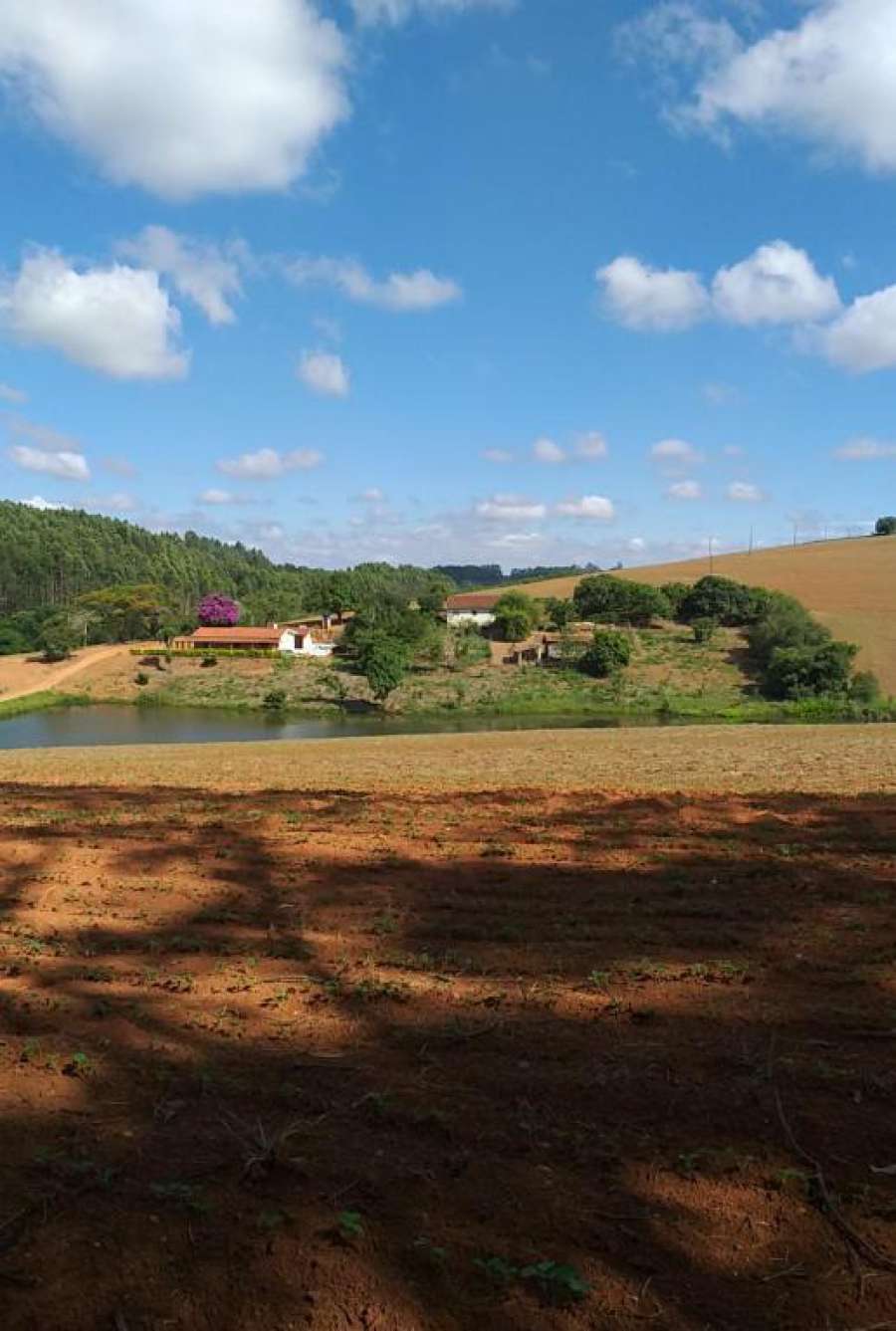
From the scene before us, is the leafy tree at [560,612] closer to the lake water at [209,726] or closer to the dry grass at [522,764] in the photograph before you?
the lake water at [209,726]

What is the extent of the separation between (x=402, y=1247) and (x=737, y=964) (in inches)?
153

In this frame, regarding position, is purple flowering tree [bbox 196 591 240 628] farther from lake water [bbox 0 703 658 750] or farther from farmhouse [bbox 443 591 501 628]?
lake water [bbox 0 703 658 750]

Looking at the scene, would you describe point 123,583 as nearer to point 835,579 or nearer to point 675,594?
point 675,594

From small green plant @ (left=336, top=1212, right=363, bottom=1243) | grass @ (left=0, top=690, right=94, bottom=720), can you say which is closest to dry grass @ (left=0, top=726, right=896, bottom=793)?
small green plant @ (left=336, top=1212, right=363, bottom=1243)

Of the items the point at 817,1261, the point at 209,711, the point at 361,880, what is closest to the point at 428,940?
the point at 361,880

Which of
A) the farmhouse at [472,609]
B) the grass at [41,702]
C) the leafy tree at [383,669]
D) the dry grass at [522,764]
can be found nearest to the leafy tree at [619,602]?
the farmhouse at [472,609]

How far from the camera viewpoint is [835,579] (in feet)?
338

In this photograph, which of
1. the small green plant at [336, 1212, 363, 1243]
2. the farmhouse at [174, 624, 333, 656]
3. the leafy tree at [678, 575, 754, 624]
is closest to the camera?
the small green plant at [336, 1212, 363, 1243]

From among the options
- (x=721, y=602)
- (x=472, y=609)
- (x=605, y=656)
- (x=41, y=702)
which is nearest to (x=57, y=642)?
(x=41, y=702)

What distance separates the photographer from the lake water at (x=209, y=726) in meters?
53.6

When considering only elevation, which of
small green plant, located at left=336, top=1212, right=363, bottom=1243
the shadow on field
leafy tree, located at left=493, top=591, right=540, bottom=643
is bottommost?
the shadow on field

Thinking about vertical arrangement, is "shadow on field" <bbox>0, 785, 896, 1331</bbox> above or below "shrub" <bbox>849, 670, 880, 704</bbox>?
above

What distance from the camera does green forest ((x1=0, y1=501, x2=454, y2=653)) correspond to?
323ft

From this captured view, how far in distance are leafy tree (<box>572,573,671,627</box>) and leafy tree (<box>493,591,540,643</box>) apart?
533 cm
